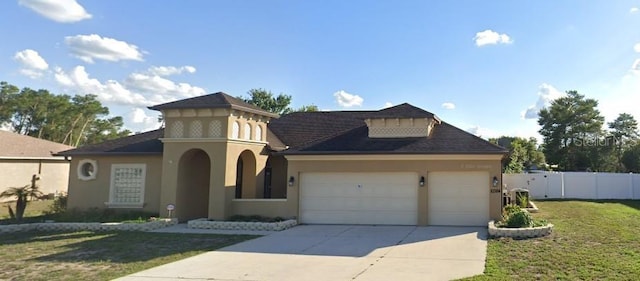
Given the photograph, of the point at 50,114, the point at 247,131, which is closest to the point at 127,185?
the point at 247,131

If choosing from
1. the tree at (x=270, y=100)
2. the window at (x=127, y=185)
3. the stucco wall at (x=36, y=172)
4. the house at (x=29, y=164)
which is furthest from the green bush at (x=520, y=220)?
the tree at (x=270, y=100)

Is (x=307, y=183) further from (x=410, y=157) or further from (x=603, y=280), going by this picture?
(x=603, y=280)

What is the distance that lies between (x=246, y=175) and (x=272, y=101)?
31050 millimetres

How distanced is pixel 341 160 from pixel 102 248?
8.40m

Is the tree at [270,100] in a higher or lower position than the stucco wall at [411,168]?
higher

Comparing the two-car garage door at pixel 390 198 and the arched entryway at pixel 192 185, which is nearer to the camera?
the two-car garage door at pixel 390 198

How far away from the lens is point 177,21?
1678 centimetres

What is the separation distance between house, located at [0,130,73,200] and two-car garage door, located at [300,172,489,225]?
18.5m

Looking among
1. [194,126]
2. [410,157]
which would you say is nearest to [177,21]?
[194,126]

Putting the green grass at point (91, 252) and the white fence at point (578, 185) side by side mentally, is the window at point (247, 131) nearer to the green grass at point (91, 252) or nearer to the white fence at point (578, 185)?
the green grass at point (91, 252)

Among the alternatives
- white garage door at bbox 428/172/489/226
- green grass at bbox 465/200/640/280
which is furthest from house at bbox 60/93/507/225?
green grass at bbox 465/200/640/280

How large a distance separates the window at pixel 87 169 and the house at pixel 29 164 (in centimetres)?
931

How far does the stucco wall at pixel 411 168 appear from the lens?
1555 cm

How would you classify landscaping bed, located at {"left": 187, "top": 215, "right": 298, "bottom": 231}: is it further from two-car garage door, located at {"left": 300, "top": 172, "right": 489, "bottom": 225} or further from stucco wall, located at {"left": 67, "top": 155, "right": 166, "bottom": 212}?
stucco wall, located at {"left": 67, "top": 155, "right": 166, "bottom": 212}
